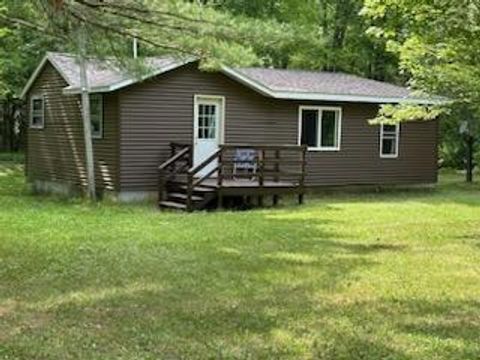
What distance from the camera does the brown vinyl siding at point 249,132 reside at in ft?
59.0

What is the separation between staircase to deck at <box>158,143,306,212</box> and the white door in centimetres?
41

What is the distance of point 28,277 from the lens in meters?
8.63

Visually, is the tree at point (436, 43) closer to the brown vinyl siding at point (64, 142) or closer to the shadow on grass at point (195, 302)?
the shadow on grass at point (195, 302)

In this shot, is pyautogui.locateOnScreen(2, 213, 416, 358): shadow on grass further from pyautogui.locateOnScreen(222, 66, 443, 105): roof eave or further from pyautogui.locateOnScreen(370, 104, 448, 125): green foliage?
pyautogui.locateOnScreen(222, 66, 443, 105): roof eave

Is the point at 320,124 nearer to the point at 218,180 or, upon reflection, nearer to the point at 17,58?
the point at 218,180

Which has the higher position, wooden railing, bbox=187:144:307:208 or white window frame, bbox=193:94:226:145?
white window frame, bbox=193:94:226:145

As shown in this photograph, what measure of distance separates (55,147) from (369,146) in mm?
8153

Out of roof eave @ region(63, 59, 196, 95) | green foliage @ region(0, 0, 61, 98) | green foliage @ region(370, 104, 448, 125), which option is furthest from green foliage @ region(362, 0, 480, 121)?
green foliage @ region(0, 0, 61, 98)

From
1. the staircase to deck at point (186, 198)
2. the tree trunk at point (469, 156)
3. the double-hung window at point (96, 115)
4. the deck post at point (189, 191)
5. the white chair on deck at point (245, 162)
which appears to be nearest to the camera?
the deck post at point (189, 191)

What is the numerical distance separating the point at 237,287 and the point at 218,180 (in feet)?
28.0

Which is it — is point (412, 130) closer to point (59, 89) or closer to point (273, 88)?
point (273, 88)

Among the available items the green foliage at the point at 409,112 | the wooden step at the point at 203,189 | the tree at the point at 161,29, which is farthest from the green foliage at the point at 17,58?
the tree at the point at 161,29

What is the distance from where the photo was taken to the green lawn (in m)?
6.09

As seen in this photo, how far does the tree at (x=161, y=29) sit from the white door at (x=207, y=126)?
359 inches
